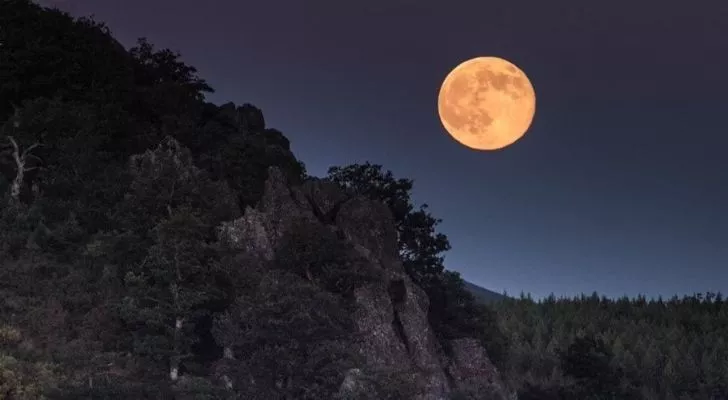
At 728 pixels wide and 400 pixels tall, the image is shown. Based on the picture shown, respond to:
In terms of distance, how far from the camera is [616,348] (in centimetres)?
6906

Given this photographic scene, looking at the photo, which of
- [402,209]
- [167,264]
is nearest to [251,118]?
[402,209]

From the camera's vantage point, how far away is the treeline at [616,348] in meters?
53.0

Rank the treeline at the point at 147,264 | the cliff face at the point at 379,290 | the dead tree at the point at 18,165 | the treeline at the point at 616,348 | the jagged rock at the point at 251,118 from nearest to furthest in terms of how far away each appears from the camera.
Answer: the treeline at the point at 147,264 → the cliff face at the point at 379,290 → the dead tree at the point at 18,165 → the treeline at the point at 616,348 → the jagged rock at the point at 251,118

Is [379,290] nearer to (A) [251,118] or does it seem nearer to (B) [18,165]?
(B) [18,165]

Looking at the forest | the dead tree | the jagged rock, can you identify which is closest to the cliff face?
the forest

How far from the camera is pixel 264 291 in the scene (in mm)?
31469

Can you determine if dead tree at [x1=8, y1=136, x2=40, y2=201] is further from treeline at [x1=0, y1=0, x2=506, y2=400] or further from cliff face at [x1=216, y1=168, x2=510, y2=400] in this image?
cliff face at [x1=216, y1=168, x2=510, y2=400]

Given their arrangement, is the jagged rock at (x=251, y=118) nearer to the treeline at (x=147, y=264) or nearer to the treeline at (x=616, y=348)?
the treeline at (x=147, y=264)

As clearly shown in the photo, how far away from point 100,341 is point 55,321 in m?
2.46

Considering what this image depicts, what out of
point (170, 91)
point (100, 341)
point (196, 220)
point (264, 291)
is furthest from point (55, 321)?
point (170, 91)

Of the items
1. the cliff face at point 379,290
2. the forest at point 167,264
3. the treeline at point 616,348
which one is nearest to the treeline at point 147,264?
the forest at point 167,264

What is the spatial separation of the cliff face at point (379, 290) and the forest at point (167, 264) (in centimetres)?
105

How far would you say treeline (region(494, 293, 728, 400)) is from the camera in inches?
2088

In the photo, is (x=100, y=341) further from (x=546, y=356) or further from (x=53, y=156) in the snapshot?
(x=546, y=356)
